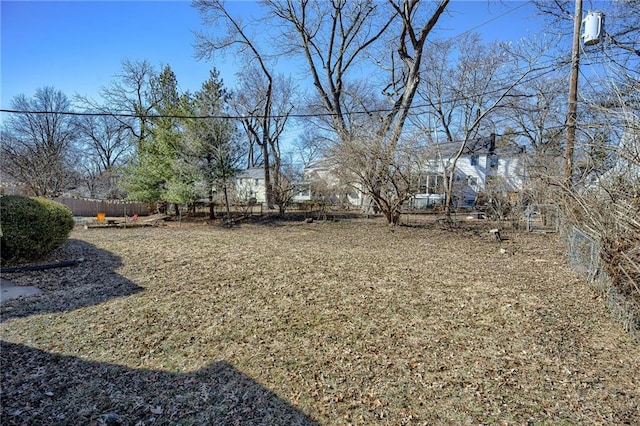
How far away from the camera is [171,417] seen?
8.27 ft

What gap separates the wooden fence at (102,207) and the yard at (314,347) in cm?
1685

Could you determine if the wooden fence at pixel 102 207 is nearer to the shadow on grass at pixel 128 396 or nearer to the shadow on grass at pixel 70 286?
the shadow on grass at pixel 70 286

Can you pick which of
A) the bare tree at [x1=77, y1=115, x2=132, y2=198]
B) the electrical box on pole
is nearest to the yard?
the electrical box on pole

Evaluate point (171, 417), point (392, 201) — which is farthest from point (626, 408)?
point (392, 201)

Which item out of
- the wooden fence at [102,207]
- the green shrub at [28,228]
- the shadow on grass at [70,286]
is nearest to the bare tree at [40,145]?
the wooden fence at [102,207]

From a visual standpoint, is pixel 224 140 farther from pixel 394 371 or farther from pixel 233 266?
pixel 394 371

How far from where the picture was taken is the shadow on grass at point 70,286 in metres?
4.62

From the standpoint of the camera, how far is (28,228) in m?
6.44

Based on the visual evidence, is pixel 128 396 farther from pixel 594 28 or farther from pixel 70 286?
pixel 594 28

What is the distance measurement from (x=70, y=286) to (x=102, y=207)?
18895 millimetres

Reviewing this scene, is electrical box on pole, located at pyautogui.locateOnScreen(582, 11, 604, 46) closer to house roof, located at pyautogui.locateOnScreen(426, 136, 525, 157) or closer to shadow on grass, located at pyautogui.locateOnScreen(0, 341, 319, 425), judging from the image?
shadow on grass, located at pyautogui.locateOnScreen(0, 341, 319, 425)

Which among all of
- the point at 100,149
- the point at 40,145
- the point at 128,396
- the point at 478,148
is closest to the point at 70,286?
the point at 128,396

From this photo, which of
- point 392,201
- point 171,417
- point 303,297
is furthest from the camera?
point 392,201

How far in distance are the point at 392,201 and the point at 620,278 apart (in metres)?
9.18
